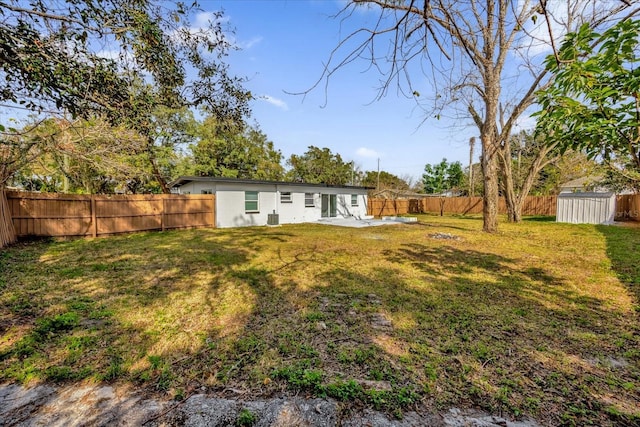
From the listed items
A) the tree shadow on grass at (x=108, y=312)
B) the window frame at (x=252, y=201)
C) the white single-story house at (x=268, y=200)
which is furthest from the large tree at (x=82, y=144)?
the window frame at (x=252, y=201)

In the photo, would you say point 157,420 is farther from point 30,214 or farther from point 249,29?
point 30,214

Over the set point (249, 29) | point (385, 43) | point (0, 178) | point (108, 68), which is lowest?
point (0, 178)

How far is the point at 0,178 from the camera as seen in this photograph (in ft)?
24.1

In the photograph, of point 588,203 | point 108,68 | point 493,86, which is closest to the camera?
point 108,68

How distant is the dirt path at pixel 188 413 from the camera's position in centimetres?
181

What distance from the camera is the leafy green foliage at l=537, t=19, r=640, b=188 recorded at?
160cm

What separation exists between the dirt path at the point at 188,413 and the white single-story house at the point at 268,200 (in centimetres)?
1140

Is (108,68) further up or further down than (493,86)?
further down

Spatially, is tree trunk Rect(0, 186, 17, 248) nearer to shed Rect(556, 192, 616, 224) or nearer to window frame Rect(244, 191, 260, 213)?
window frame Rect(244, 191, 260, 213)

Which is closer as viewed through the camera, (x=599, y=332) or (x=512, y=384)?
(x=512, y=384)

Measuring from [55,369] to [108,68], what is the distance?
3.46 m

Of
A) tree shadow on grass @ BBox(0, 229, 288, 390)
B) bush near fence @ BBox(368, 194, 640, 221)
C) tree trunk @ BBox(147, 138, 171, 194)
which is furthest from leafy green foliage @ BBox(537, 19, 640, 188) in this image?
bush near fence @ BBox(368, 194, 640, 221)

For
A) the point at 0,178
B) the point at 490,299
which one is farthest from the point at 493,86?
the point at 0,178

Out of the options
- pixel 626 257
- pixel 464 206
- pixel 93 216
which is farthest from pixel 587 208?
pixel 93 216
